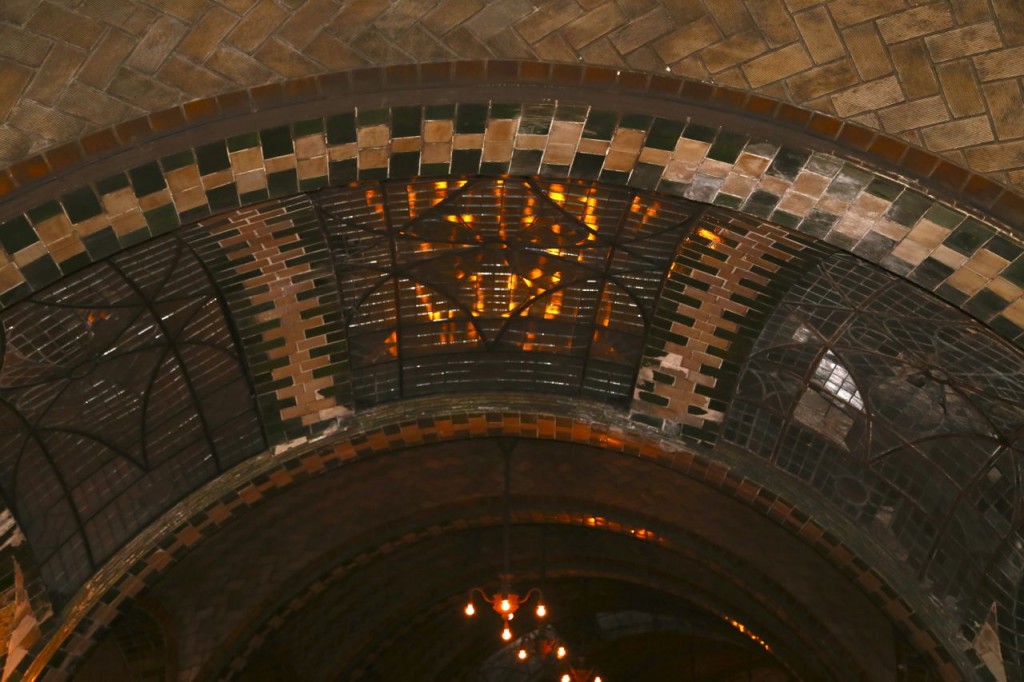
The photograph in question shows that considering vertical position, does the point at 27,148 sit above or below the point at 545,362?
below

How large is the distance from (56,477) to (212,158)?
5.20m

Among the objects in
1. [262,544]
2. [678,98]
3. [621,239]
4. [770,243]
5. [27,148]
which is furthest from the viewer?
[262,544]

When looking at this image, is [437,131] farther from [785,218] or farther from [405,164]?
[785,218]

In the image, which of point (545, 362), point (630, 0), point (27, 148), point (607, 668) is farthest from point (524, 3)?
point (607, 668)

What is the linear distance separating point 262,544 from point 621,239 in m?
6.29

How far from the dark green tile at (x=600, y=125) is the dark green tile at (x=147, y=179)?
2192 mm

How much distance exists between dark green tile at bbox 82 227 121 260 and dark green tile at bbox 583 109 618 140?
8.28 feet

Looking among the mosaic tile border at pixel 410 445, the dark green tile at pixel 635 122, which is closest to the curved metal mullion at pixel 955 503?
the mosaic tile border at pixel 410 445

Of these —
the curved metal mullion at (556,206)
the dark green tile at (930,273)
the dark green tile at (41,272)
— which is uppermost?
the curved metal mullion at (556,206)

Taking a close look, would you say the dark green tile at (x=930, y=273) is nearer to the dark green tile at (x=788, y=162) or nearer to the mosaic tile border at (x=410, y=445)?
the dark green tile at (x=788, y=162)

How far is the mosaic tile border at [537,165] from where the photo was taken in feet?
20.6

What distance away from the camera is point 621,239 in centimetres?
1045

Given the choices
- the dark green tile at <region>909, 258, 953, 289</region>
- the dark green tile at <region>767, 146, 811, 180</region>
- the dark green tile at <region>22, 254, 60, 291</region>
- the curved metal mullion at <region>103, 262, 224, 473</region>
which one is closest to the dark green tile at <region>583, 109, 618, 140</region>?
the dark green tile at <region>767, 146, 811, 180</region>

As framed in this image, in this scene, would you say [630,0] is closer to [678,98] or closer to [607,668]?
[678,98]
